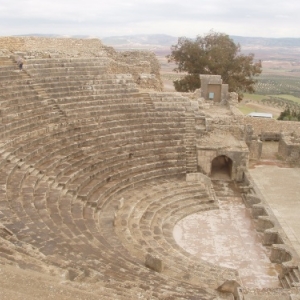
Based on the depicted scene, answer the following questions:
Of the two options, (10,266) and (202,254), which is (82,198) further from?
(10,266)

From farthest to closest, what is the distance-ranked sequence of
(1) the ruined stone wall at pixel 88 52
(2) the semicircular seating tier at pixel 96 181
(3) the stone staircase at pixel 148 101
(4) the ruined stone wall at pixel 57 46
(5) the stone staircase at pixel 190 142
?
(4) the ruined stone wall at pixel 57 46, (1) the ruined stone wall at pixel 88 52, (3) the stone staircase at pixel 148 101, (5) the stone staircase at pixel 190 142, (2) the semicircular seating tier at pixel 96 181

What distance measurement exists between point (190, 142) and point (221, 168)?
2.17 meters

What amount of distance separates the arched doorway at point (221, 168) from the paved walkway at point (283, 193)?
104 cm

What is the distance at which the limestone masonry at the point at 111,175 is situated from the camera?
688cm

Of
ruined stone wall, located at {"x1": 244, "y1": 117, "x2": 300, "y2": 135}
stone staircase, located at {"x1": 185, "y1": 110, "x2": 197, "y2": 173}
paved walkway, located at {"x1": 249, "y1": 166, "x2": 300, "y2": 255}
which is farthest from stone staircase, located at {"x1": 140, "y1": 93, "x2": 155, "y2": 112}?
ruined stone wall, located at {"x1": 244, "y1": 117, "x2": 300, "y2": 135}

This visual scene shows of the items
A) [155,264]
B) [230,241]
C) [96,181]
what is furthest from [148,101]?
[155,264]

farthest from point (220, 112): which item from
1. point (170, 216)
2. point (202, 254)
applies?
point (202, 254)

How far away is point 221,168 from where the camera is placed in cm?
1758

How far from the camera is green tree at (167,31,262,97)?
2712cm

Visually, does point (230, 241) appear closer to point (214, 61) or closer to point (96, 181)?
point (96, 181)

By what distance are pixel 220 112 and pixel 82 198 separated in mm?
10217

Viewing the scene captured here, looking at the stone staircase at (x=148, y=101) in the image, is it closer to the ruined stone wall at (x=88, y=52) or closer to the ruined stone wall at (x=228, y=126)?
the ruined stone wall at (x=88, y=52)

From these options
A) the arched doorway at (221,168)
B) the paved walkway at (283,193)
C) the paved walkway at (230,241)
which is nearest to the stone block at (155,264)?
the paved walkway at (230,241)

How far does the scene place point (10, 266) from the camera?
17.1ft
